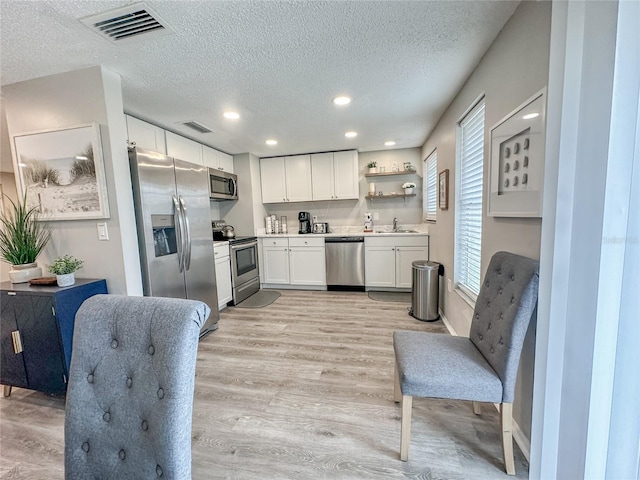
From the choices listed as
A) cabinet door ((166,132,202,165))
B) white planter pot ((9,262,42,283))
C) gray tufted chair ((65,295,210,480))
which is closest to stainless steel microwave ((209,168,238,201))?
cabinet door ((166,132,202,165))

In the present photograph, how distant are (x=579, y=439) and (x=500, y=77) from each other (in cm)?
177

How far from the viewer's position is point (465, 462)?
4.33 ft

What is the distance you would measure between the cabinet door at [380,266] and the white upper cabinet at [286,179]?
146cm

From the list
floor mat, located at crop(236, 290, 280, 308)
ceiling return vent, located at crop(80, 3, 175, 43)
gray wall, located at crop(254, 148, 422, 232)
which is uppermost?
ceiling return vent, located at crop(80, 3, 175, 43)

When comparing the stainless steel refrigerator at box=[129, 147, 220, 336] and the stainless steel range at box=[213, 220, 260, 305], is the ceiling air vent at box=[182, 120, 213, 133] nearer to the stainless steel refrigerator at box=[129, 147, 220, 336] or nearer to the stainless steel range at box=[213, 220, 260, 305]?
the stainless steel refrigerator at box=[129, 147, 220, 336]

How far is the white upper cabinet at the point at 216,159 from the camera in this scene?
3.78 m

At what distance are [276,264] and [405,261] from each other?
2082 millimetres

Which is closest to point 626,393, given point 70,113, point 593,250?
Answer: point 593,250

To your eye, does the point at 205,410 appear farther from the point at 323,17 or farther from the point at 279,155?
the point at 279,155

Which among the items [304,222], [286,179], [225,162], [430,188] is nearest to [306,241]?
[304,222]

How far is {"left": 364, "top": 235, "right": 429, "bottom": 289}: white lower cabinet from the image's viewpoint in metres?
3.93

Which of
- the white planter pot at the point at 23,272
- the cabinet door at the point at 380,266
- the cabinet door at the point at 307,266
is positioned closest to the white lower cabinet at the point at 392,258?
the cabinet door at the point at 380,266

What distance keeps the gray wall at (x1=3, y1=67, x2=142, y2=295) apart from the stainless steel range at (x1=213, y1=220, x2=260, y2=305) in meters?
1.65

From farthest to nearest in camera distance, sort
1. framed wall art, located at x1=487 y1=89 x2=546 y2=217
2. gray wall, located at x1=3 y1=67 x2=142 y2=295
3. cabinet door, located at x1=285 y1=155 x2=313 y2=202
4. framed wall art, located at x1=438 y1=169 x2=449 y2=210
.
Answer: cabinet door, located at x1=285 y1=155 x2=313 y2=202, framed wall art, located at x1=438 y1=169 x2=449 y2=210, gray wall, located at x1=3 y1=67 x2=142 y2=295, framed wall art, located at x1=487 y1=89 x2=546 y2=217
